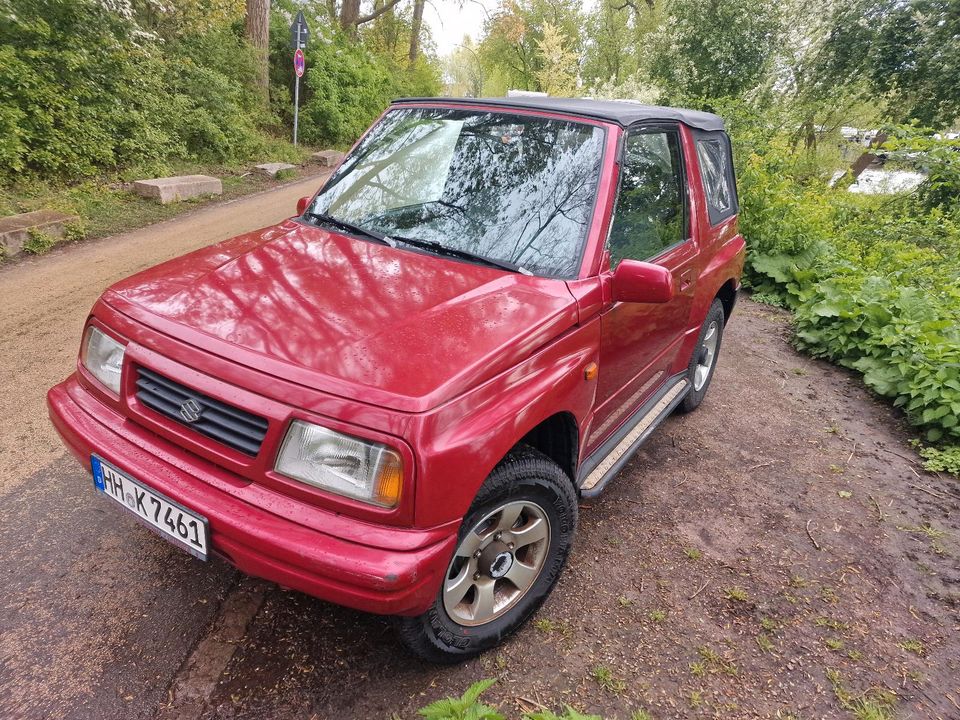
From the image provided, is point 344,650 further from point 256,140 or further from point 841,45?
point 841,45

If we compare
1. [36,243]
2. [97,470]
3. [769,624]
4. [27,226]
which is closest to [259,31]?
[27,226]

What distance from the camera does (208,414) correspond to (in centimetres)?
186

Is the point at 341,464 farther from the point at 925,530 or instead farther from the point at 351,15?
the point at 351,15

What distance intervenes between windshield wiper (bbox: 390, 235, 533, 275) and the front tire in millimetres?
710

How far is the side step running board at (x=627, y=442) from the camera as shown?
269 cm

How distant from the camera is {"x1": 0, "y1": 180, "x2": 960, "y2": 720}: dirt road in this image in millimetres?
2123

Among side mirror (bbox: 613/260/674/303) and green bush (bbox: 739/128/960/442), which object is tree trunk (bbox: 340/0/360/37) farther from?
side mirror (bbox: 613/260/674/303)

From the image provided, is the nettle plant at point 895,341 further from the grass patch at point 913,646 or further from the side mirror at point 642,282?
the side mirror at point 642,282

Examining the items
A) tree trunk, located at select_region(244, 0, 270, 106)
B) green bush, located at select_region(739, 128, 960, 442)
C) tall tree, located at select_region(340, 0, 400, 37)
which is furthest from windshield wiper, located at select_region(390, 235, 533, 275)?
tall tree, located at select_region(340, 0, 400, 37)

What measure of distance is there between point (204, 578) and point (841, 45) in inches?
580

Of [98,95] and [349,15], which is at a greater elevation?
[349,15]

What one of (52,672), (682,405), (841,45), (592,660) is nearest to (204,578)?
(52,672)

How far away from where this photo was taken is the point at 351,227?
2.78 metres

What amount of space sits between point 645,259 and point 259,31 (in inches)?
572
